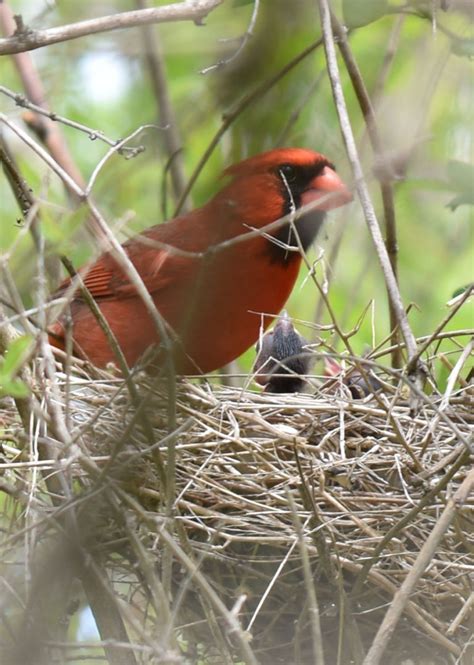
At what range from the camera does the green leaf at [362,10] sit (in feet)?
7.64

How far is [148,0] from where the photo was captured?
11.0ft

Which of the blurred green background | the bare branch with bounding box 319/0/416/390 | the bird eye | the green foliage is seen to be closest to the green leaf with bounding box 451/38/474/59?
the blurred green background

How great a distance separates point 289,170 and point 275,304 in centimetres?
38

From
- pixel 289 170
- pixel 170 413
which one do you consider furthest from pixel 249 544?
pixel 289 170

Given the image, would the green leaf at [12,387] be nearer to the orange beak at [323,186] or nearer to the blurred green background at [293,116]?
the blurred green background at [293,116]

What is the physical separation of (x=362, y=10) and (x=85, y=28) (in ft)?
2.37

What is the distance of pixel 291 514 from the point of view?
2121 millimetres

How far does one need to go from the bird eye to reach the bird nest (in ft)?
2.92

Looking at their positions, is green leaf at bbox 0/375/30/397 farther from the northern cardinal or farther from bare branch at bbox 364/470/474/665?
the northern cardinal

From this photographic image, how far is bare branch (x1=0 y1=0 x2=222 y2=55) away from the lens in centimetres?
184

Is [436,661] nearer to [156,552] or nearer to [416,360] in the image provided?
[156,552]

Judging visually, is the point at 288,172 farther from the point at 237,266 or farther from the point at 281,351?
the point at 281,351

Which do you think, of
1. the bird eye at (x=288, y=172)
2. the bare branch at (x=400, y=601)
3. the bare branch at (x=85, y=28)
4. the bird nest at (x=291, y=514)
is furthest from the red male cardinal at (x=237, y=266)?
the bare branch at (x=400, y=601)

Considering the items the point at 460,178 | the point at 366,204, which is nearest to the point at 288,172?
the point at 460,178
